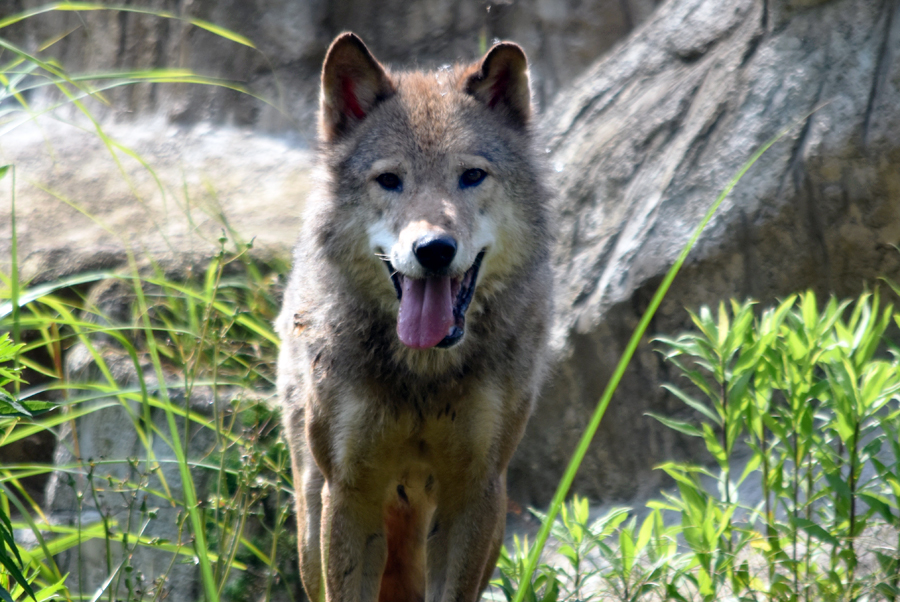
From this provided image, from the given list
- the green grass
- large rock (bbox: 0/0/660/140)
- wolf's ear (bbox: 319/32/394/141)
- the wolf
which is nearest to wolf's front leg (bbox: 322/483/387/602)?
the wolf

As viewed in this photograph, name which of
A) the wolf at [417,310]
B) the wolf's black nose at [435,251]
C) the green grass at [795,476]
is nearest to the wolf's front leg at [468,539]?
the wolf at [417,310]

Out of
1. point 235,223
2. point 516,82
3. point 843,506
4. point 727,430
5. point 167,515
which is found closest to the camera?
point 843,506

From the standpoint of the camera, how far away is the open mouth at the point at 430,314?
2654 mm

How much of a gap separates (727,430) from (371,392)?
1353 millimetres

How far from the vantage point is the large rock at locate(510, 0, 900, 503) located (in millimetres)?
4160

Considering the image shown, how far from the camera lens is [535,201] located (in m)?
3.13

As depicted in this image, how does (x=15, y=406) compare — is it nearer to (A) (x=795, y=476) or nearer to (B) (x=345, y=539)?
(B) (x=345, y=539)

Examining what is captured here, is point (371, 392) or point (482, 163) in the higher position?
point (482, 163)

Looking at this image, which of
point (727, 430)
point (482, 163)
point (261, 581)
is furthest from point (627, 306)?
point (261, 581)

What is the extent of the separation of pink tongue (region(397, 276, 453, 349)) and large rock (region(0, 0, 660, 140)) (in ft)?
17.1

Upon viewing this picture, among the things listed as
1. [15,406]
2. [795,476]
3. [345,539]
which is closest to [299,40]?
[345,539]

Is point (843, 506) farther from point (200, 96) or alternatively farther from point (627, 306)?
point (200, 96)

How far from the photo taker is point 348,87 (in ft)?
10.5

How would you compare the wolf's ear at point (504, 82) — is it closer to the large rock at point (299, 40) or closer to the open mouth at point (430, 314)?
the open mouth at point (430, 314)
